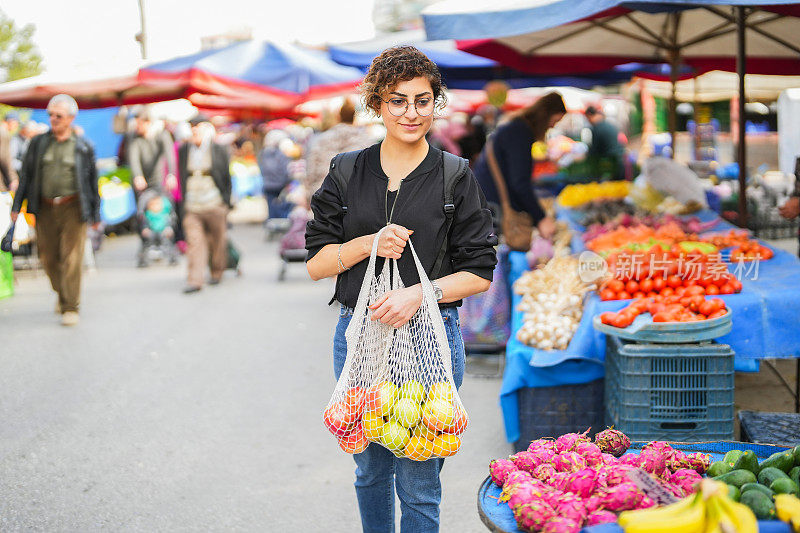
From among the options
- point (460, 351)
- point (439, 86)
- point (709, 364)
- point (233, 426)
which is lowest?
point (233, 426)

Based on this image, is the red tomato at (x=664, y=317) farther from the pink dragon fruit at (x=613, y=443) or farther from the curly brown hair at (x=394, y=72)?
the curly brown hair at (x=394, y=72)

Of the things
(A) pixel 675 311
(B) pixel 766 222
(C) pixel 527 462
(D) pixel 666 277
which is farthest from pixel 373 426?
(B) pixel 766 222

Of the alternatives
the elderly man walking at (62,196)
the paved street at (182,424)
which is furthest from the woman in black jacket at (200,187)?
the elderly man walking at (62,196)

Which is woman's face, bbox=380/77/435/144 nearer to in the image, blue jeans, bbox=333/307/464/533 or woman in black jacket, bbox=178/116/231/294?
blue jeans, bbox=333/307/464/533

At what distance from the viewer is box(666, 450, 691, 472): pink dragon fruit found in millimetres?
2928

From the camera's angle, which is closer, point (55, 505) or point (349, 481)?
point (55, 505)

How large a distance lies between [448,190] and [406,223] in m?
0.19

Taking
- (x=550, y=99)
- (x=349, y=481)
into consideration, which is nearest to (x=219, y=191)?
(x=550, y=99)

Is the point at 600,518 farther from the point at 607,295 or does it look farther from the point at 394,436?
the point at 607,295

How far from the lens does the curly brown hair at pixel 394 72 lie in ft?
9.62

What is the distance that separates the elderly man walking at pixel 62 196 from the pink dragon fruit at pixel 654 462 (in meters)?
7.56

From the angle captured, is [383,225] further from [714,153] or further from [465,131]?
[714,153]

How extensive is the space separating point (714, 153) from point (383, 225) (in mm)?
20194

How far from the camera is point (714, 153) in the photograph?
2133 centimetres
